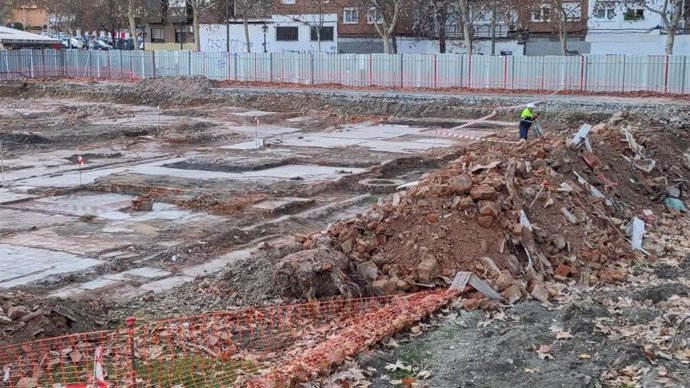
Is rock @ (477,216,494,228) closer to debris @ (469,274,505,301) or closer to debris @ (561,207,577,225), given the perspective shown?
debris @ (469,274,505,301)

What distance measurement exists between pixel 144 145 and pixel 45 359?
1892 centimetres

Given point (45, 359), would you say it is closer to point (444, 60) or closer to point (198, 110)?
point (198, 110)

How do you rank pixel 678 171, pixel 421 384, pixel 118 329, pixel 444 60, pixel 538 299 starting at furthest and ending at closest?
pixel 444 60 → pixel 678 171 → pixel 538 299 → pixel 118 329 → pixel 421 384

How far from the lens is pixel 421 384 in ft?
26.0

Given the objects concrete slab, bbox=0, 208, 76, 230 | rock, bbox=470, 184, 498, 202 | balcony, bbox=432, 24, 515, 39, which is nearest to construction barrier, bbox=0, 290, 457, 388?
rock, bbox=470, 184, 498, 202

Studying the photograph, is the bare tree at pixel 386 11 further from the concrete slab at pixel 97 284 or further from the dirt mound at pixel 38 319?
the dirt mound at pixel 38 319

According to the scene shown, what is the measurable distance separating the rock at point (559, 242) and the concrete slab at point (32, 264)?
22.5ft

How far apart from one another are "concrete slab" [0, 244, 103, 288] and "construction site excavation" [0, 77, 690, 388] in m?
0.05

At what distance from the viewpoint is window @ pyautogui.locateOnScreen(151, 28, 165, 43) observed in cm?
7494

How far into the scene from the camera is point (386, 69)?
42.1 metres

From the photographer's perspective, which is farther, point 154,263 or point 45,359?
point 154,263

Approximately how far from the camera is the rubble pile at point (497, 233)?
10680mm

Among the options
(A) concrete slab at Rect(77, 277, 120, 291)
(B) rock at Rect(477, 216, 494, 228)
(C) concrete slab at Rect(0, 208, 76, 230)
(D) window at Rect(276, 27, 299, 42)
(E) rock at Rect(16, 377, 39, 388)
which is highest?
(D) window at Rect(276, 27, 299, 42)

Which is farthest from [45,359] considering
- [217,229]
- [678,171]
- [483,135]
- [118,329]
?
[483,135]
